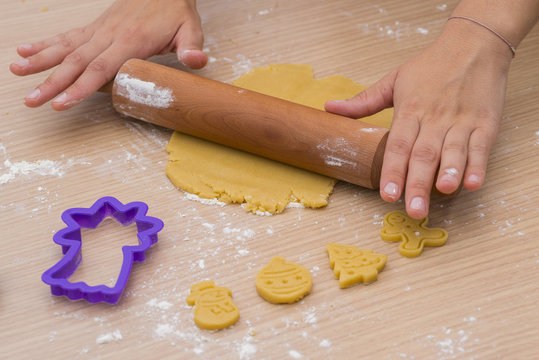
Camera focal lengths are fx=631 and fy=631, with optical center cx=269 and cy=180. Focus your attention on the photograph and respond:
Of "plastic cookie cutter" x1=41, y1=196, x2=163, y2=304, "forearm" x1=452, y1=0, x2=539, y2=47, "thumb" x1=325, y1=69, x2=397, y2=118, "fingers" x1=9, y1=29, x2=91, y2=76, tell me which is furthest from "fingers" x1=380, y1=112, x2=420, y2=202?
"fingers" x1=9, y1=29, x2=91, y2=76

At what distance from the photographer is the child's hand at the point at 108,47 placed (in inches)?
61.4

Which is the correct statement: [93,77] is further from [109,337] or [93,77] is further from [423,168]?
[423,168]

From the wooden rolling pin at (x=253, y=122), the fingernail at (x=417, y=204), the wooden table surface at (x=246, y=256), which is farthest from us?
the wooden rolling pin at (x=253, y=122)

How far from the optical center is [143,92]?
1497 mm

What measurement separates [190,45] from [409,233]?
0.78 metres

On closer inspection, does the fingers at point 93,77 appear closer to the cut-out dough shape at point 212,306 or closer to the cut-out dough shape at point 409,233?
the cut-out dough shape at point 212,306

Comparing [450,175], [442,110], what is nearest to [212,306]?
[450,175]

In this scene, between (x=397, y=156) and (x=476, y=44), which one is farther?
(x=476, y=44)

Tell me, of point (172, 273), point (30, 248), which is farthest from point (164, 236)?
point (30, 248)

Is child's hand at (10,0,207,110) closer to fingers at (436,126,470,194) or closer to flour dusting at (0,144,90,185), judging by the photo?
flour dusting at (0,144,90,185)

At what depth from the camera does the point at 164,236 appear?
1.31 meters

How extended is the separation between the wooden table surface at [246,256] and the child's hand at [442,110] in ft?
0.38

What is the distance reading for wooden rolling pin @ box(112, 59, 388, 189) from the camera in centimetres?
134

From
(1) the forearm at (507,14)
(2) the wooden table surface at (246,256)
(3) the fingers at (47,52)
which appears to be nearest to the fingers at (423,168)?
(2) the wooden table surface at (246,256)
